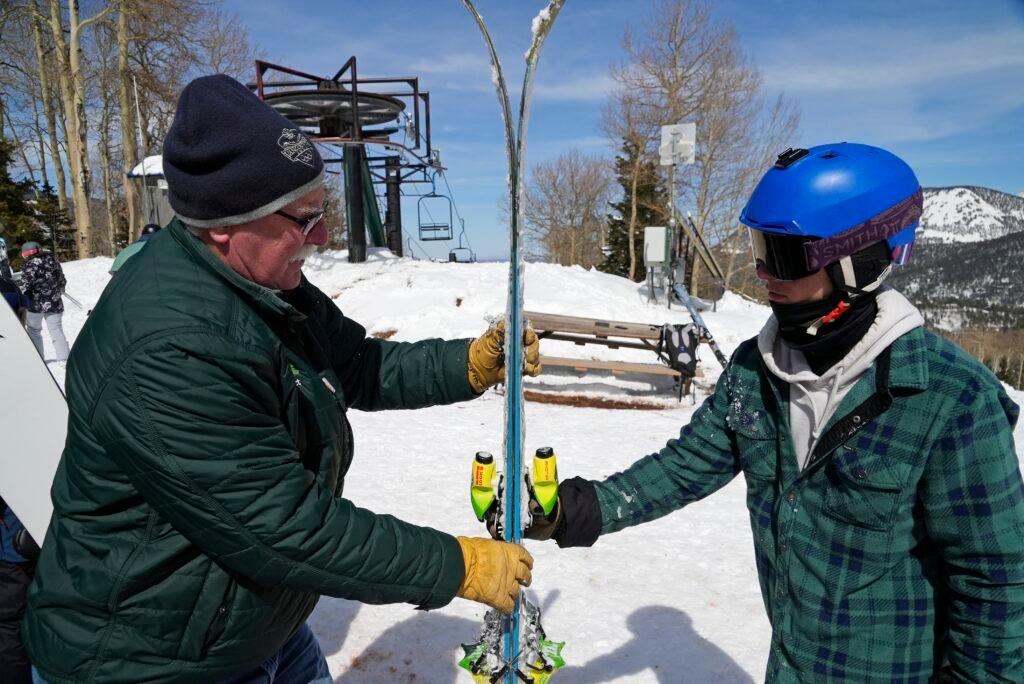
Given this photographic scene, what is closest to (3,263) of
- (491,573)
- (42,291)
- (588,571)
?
(42,291)

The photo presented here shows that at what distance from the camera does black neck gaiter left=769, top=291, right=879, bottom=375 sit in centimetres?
140

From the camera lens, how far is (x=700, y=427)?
181cm

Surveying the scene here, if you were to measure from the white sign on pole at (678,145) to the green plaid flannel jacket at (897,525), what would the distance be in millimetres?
10515

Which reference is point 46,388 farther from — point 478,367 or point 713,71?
point 713,71

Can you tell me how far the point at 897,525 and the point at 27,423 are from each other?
3.01 metres

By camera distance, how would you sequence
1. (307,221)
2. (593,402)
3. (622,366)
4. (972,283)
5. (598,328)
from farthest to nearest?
(972,283) < (598,328) < (622,366) < (593,402) < (307,221)

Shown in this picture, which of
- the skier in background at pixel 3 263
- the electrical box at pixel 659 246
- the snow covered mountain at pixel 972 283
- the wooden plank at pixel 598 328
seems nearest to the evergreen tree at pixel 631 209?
the electrical box at pixel 659 246

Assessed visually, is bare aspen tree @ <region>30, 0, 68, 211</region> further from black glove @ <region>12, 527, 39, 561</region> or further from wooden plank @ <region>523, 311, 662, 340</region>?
black glove @ <region>12, 527, 39, 561</region>

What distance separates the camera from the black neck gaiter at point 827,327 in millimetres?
1404

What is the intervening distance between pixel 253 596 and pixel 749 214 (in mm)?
1412

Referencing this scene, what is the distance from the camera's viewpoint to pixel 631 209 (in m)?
25.2

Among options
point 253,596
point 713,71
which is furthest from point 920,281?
point 253,596

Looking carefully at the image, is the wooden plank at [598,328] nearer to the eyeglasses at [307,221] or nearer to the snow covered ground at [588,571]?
the snow covered ground at [588,571]

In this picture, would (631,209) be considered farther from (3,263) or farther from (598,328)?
(3,263)
